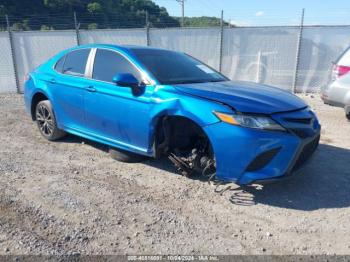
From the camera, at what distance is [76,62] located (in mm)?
5352

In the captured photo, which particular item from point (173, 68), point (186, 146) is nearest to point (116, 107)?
point (173, 68)

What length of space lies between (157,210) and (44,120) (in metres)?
3.23

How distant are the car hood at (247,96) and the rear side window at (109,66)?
824 mm

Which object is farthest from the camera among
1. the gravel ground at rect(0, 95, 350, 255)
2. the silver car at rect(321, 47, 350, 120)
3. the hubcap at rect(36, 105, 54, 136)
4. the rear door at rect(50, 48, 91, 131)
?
the silver car at rect(321, 47, 350, 120)

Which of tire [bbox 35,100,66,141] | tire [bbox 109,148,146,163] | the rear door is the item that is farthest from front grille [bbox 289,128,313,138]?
tire [bbox 35,100,66,141]

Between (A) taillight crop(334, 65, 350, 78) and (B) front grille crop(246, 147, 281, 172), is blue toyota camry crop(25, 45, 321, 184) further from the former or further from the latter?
(A) taillight crop(334, 65, 350, 78)

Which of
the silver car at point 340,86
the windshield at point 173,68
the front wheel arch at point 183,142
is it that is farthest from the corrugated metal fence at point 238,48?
the front wheel arch at point 183,142

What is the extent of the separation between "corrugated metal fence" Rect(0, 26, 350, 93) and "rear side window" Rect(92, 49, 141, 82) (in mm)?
6742

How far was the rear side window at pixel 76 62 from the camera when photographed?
17.1 feet

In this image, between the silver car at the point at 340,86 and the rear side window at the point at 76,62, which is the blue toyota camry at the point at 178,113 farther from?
the silver car at the point at 340,86

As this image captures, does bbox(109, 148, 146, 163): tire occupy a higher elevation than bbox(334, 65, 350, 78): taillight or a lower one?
lower

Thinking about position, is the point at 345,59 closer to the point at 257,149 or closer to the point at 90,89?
the point at 257,149

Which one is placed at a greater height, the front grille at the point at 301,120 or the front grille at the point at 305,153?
the front grille at the point at 301,120

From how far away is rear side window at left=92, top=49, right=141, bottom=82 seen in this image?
15.0ft
